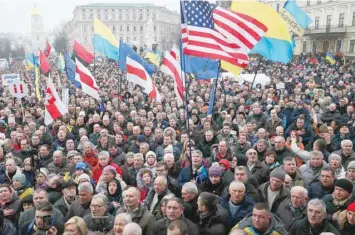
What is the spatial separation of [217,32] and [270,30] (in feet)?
8.45

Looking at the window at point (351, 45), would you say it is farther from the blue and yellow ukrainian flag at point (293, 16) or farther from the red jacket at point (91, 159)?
the red jacket at point (91, 159)

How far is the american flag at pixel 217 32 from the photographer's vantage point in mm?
5977

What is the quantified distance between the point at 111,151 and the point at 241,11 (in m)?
4.01

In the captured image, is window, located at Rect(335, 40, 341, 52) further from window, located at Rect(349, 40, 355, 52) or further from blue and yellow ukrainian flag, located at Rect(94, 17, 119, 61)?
blue and yellow ukrainian flag, located at Rect(94, 17, 119, 61)

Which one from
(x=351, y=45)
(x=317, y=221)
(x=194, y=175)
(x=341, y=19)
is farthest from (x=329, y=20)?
(x=317, y=221)

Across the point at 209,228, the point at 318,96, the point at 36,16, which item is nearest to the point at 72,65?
the point at 318,96

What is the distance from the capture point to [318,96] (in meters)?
13.0

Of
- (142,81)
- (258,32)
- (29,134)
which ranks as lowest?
(29,134)

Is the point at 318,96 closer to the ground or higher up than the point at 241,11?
closer to the ground

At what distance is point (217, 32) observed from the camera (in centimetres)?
659

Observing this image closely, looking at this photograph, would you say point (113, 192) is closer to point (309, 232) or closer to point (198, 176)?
point (198, 176)

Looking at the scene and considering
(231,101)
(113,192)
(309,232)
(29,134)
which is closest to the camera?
(309,232)

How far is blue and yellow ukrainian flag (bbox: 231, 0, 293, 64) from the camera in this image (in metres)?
7.81

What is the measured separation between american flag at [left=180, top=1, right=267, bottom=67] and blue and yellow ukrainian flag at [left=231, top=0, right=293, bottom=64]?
0.50 m
